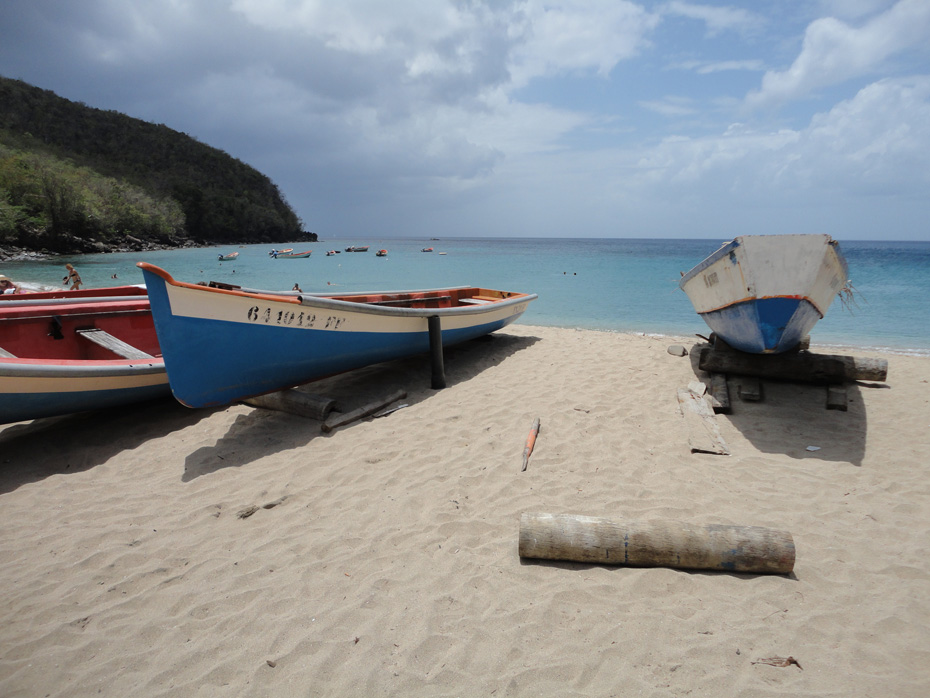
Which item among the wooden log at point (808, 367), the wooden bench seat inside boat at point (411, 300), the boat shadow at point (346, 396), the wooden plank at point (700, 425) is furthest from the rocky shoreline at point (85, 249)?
the wooden log at point (808, 367)

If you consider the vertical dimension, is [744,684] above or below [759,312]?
below

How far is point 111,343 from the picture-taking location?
5711mm

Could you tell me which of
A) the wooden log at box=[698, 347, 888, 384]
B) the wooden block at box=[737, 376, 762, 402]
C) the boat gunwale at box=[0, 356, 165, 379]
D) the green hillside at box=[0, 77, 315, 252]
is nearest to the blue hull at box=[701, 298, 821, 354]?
the wooden log at box=[698, 347, 888, 384]

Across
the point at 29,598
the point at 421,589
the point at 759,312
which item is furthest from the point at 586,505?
the point at 29,598

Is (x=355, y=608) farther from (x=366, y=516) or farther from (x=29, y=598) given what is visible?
(x=29, y=598)

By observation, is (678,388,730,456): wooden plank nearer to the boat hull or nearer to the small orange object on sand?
the small orange object on sand

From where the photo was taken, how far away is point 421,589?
262 cm

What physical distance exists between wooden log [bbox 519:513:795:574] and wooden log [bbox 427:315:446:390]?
11.5ft

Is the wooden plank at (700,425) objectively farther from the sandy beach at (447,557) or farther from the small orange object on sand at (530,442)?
the small orange object on sand at (530,442)

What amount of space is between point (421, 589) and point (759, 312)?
15.0 feet

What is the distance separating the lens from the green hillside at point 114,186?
43750 mm

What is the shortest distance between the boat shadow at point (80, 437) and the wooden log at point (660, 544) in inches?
173

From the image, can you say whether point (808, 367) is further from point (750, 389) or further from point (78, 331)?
point (78, 331)

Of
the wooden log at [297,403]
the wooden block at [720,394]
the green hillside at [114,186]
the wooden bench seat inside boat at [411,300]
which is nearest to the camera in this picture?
the wooden log at [297,403]
